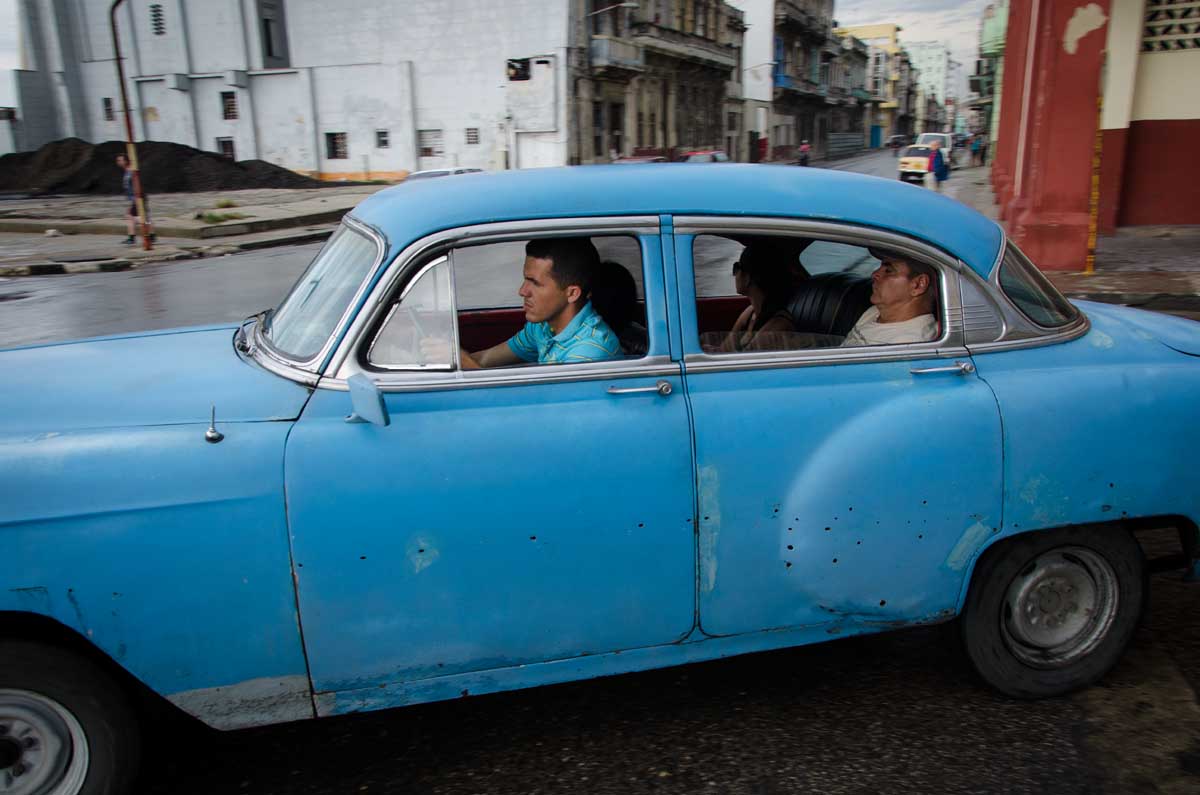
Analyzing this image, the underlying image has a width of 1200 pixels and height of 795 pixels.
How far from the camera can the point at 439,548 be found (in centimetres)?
241

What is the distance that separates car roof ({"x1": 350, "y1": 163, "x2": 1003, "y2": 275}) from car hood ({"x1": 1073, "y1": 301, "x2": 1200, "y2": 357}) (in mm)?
652

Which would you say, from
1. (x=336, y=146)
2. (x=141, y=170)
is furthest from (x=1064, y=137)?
(x=336, y=146)

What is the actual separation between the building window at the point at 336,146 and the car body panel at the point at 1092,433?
42728 mm

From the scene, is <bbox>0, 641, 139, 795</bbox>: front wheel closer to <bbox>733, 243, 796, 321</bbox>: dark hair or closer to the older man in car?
the older man in car

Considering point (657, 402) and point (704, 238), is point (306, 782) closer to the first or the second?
point (657, 402)

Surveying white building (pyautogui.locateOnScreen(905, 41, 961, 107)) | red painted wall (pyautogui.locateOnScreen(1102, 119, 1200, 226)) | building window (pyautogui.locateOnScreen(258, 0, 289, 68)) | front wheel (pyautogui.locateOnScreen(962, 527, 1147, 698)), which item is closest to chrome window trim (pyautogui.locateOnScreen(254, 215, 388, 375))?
front wheel (pyautogui.locateOnScreen(962, 527, 1147, 698))

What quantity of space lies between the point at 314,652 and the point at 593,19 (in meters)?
41.7

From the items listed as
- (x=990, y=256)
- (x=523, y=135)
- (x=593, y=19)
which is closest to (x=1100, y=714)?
(x=990, y=256)

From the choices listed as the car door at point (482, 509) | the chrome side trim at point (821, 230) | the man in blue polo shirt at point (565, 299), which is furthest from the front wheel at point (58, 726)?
the chrome side trim at point (821, 230)

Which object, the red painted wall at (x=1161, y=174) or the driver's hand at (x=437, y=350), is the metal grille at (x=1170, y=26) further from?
the driver's hand at (x=437, y=350)

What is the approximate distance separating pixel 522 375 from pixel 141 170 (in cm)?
4065

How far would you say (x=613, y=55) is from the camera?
39.2 meters

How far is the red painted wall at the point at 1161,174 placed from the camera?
14125 millimetres

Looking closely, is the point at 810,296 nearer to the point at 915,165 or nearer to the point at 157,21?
the point at 915,165
